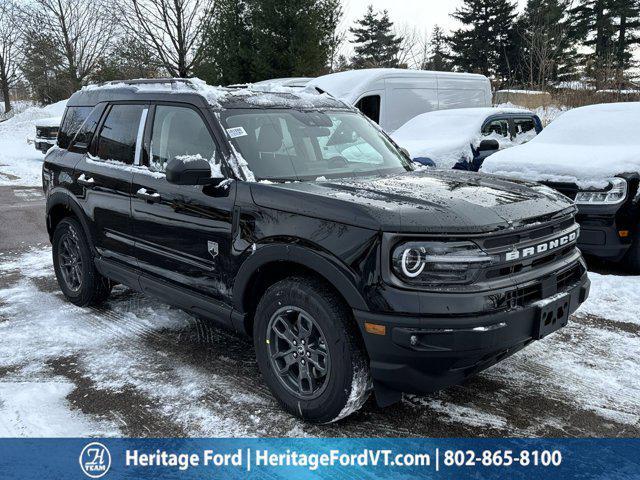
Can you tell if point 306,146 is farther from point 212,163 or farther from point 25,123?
point 25,123

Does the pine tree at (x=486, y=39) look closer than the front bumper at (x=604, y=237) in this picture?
No

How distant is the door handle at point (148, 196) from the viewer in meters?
3.94

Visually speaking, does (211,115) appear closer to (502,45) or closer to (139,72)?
(139,72)

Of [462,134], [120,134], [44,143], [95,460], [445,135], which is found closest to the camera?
[95,460]

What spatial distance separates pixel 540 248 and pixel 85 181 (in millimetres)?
3563

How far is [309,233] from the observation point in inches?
118

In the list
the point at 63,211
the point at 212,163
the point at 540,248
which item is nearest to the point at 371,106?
the point at 63,211

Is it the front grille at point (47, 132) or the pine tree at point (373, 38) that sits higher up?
the pine tree at point (373, 38)

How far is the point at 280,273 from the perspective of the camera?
3340 millimetres

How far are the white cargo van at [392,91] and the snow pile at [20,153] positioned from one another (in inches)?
316

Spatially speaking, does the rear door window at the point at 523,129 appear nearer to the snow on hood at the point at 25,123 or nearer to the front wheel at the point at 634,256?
the front wheel at the point at 634,256

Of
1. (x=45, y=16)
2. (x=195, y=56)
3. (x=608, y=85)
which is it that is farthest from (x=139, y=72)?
(x=608, y=85)

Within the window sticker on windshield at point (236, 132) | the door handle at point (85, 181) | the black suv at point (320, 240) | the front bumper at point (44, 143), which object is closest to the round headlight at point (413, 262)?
the black suv at point (320, 240)

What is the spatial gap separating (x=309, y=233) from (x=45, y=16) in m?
41.3
